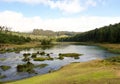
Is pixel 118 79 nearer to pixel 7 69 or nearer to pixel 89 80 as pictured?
pixel 89 80

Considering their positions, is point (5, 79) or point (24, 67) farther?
point (24, 67)

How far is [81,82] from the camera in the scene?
34.9 metres

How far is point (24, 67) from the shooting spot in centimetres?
6556

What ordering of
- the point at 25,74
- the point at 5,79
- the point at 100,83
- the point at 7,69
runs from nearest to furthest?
the point at 100,83 < the point at 5,79 < the point at 25,74 < the point at 7,69

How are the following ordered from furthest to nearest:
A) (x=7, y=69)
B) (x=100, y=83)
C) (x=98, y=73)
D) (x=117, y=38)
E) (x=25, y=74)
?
(x=117, y=38) → (x=7, y=69) → (x=25, y=74) → (x=98, y=73) → (x=100, y=83)

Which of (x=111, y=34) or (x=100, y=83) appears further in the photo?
(x=111, y=34)

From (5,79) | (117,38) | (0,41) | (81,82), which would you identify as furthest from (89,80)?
(0,41)

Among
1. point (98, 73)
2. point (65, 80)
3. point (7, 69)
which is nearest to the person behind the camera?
point (65, 80)

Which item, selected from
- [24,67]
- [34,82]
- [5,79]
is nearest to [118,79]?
[34,82]

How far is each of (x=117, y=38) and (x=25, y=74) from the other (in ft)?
411

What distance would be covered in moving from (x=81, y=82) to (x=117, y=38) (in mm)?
140686

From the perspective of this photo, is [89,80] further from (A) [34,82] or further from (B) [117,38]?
(B) [117,38]

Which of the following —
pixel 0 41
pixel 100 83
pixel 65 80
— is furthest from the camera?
pixel 0 41

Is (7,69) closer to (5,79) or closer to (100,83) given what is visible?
(5,79)
